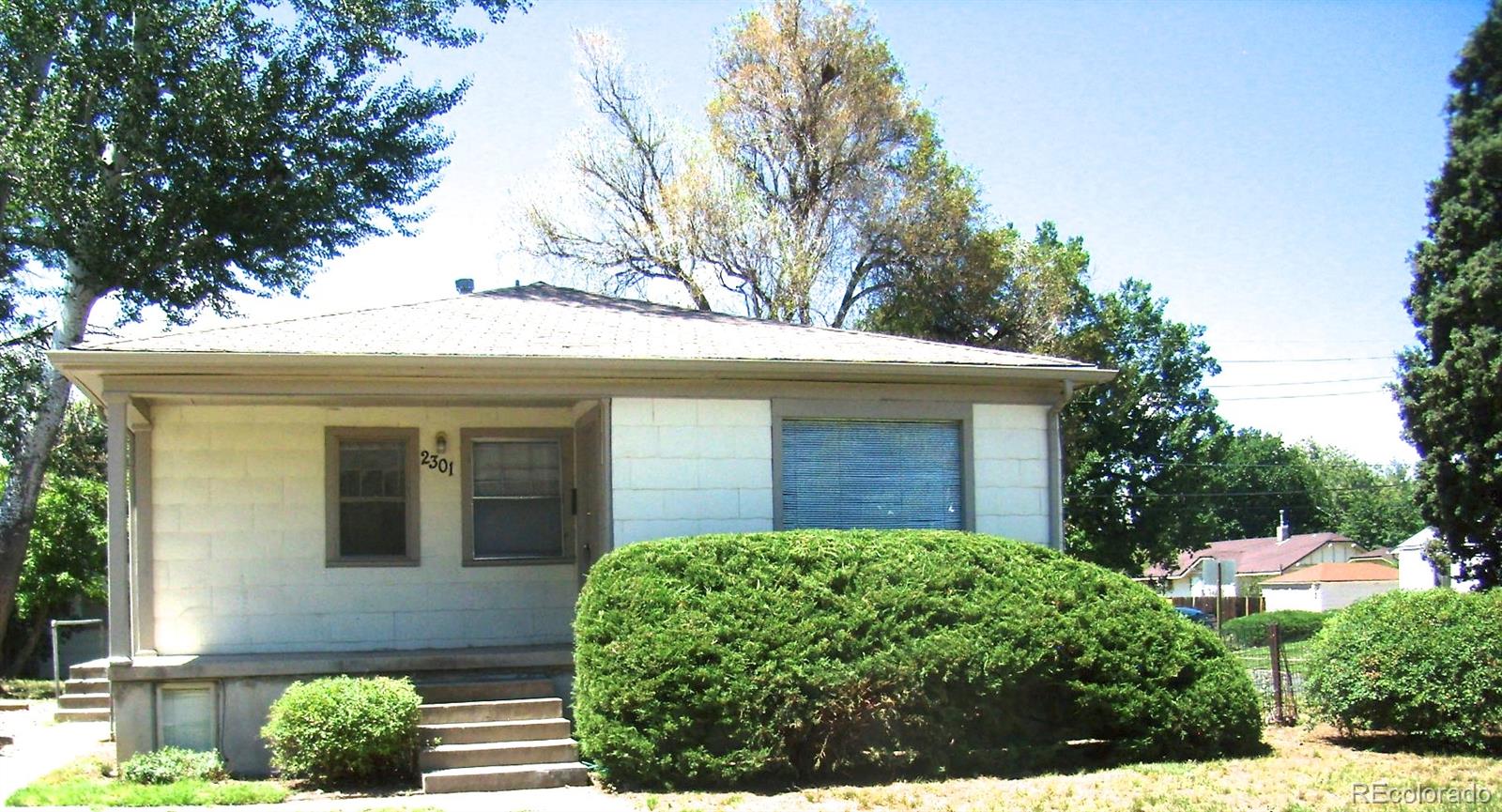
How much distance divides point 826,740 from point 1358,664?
14.7 ft

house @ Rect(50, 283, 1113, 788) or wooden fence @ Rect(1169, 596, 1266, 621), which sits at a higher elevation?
house @ Rect(50, 283, 1113, 788)

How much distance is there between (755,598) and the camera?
9133 millimetres

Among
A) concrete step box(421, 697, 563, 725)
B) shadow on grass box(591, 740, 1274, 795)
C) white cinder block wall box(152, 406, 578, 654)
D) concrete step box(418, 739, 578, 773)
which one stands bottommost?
shadow on grass box(591, 740, 1274, 795)

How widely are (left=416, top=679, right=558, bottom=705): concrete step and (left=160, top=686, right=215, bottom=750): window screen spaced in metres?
1.62

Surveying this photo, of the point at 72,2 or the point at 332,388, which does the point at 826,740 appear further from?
the point at 72,2

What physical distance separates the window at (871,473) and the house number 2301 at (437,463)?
10.4ft

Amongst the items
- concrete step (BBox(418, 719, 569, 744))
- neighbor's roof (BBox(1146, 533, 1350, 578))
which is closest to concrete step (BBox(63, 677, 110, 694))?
concrete step (BBox(418, 719, 569, 744))

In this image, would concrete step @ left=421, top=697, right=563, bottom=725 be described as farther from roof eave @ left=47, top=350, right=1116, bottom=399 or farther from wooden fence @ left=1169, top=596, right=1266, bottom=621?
wooden fence @ left=1169, top=596, right=1266, bottom=621

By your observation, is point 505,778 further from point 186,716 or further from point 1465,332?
point 1465,332

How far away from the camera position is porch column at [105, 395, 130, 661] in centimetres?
973

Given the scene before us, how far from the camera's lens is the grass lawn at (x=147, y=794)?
8.68 meters

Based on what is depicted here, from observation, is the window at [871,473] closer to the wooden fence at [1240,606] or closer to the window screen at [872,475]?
the window screen at [872,475]

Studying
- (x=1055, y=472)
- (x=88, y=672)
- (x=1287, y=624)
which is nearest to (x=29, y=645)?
(x=88, y=672)

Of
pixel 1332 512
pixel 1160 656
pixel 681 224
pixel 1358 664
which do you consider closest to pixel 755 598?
pixel 1160 656
